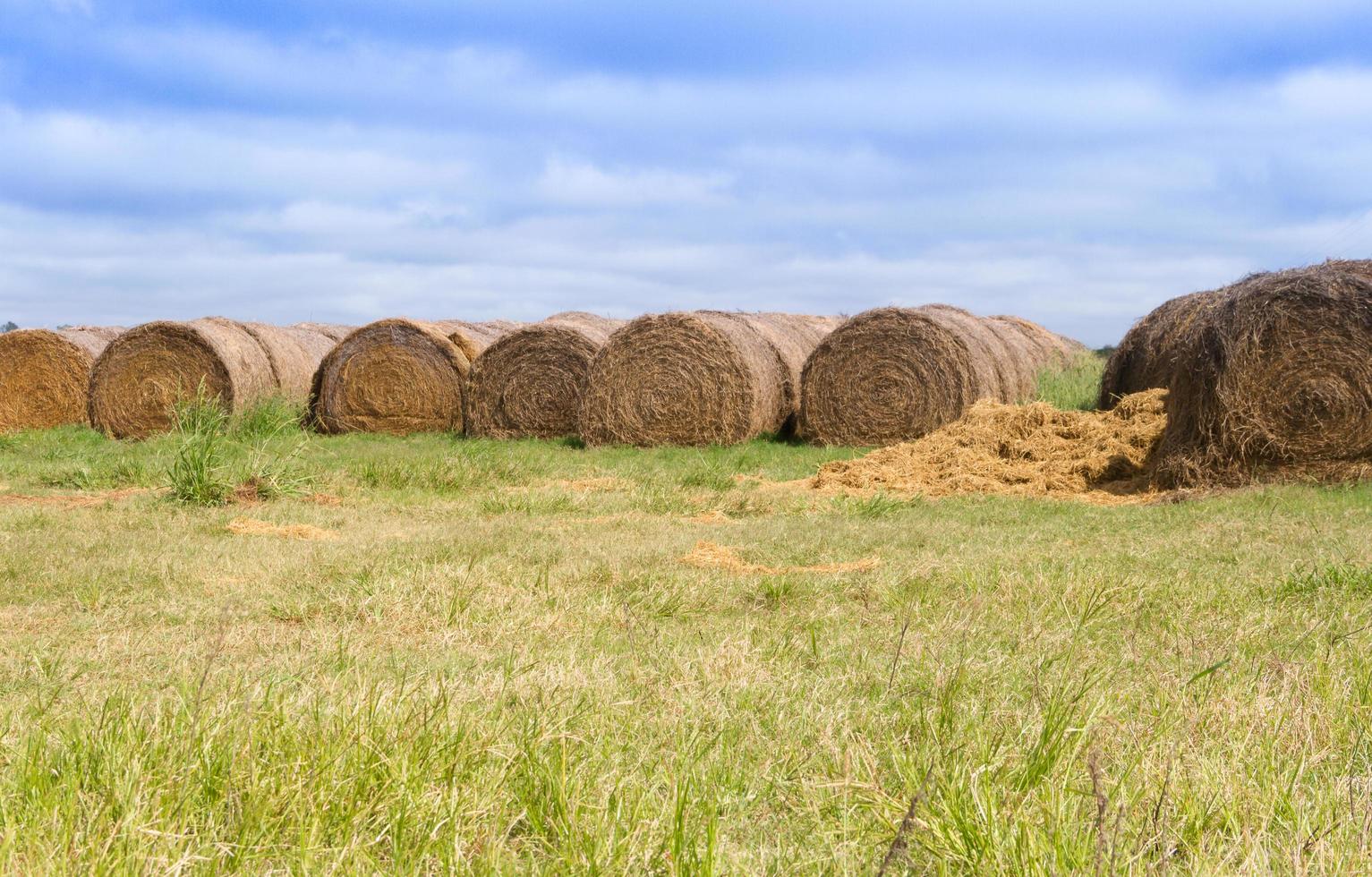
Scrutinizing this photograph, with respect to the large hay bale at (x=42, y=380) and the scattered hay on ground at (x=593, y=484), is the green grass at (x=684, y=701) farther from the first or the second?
the large hay bale at (x=42, y=380)

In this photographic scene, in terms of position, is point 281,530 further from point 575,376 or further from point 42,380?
point 42,380

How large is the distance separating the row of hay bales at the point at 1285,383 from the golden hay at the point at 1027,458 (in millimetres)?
717

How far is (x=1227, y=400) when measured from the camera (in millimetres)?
10406

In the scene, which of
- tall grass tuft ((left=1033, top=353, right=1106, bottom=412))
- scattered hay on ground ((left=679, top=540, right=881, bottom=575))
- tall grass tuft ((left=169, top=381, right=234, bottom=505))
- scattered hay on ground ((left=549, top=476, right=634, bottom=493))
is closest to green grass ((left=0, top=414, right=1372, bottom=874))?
scattered hay on ground ((left=679, top=540, right=881, bottom=575))

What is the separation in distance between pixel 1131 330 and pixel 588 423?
7.69 meters

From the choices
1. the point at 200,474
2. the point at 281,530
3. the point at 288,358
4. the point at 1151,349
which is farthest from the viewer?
the point at 288,358

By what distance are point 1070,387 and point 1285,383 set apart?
962 centimetres

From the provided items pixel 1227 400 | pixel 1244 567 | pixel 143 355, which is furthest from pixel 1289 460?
pixel 143 355

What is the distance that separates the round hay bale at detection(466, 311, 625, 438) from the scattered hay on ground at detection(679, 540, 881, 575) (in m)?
10.1

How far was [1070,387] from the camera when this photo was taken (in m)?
19.9

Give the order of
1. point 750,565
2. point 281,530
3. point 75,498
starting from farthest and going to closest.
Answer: point 75,498
point 281,530
point 750,565

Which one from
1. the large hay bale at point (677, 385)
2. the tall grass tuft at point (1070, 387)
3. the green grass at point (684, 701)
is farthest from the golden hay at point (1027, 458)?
the tall grass tuft at point (1070, 387)

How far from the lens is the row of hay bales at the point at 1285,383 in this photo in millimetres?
10188

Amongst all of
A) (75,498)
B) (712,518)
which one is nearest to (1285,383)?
(712,518)
